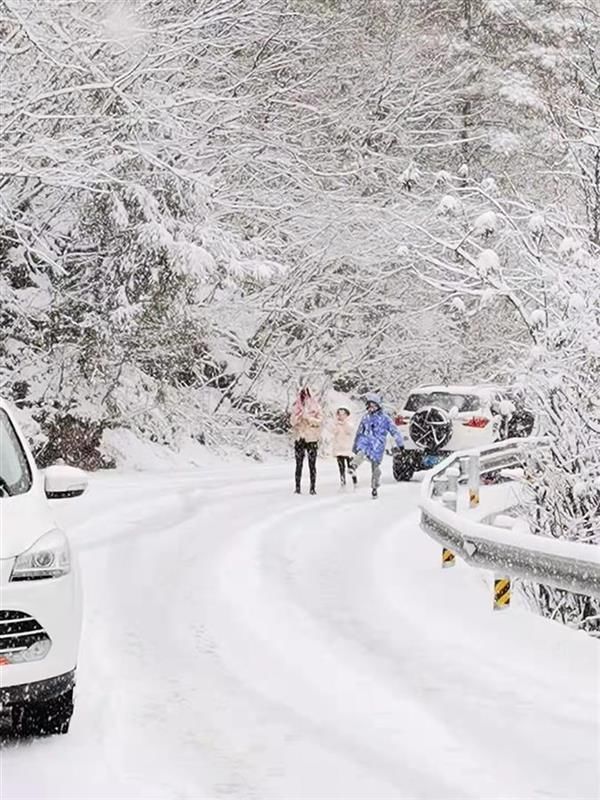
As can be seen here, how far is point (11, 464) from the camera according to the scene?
6.84 metres

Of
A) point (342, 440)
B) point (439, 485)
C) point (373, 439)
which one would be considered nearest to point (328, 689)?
point (439, 485)

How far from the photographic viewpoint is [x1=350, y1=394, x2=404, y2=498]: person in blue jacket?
21.2 m

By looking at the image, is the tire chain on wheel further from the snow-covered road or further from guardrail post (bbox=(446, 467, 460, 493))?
the snow-covered road

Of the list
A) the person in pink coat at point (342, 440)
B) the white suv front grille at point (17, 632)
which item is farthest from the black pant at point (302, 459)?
the white suv front grille at point (17, 632)

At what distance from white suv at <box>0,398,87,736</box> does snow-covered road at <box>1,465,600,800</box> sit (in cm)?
20

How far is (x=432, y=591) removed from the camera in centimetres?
1147

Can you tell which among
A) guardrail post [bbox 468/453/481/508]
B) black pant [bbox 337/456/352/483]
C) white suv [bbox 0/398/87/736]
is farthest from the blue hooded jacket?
white suv [bbox 0/398/87/736]

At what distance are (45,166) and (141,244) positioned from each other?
218 centimetres

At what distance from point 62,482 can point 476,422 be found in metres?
17.3

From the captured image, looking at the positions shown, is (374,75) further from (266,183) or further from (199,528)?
(199,528)

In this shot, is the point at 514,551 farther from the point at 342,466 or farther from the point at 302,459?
the point at 342,466

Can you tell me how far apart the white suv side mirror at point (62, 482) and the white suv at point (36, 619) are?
22.5 inches

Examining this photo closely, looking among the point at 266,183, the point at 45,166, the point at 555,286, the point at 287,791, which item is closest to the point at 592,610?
the point at 555,286

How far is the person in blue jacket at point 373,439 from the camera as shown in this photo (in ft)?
69.4
